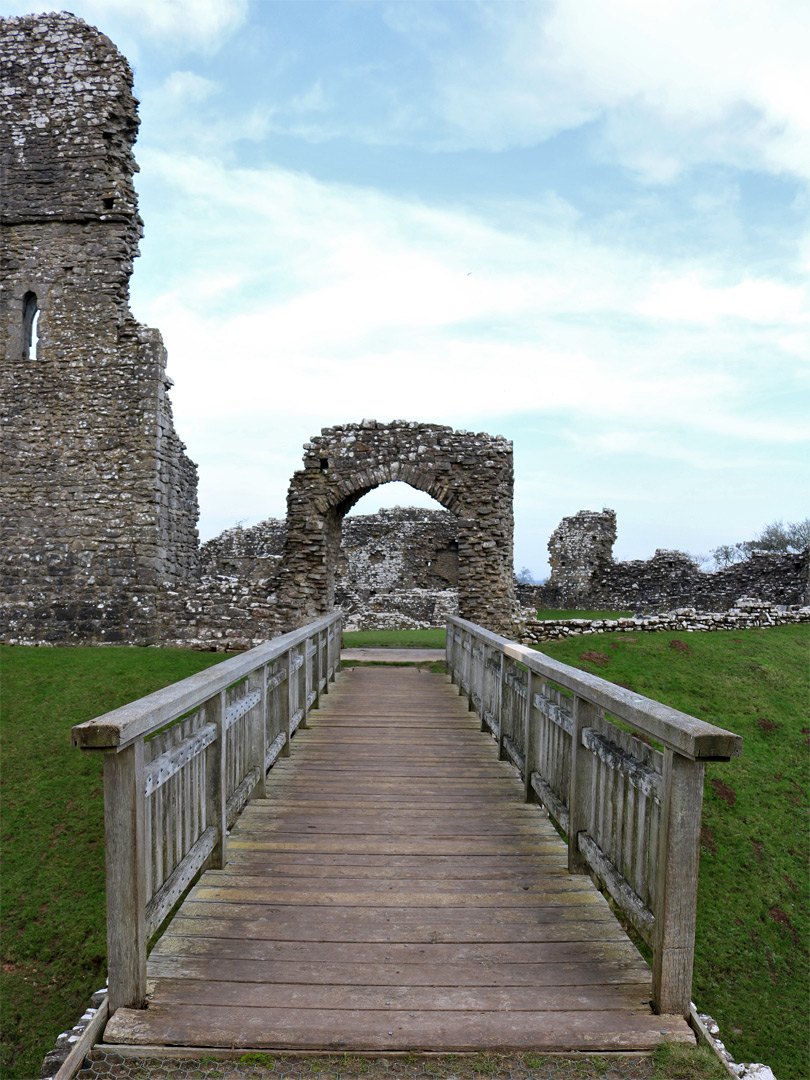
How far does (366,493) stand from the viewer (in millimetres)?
14672

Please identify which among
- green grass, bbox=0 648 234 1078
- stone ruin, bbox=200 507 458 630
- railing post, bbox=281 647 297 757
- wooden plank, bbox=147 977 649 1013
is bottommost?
green grass, bbox=0 648 234 1078

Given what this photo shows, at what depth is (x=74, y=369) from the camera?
1392 centimetres

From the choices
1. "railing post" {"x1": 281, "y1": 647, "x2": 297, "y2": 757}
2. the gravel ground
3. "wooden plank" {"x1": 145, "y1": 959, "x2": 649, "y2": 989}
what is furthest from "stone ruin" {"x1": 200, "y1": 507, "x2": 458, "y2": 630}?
the gravel ground

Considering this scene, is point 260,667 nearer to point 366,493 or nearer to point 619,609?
point 366,493

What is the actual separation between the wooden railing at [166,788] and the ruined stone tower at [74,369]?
977 cm

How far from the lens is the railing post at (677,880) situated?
2734 mm

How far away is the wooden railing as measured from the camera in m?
2.72

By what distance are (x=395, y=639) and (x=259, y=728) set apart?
11829 millimetres

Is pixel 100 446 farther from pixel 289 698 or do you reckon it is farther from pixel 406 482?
pixel 289 698

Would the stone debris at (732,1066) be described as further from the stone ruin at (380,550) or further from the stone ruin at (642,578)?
the stone ruin at (380,550)

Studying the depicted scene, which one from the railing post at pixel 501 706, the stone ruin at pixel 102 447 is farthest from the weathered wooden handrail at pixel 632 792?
the stone ruin at pixel 102 447

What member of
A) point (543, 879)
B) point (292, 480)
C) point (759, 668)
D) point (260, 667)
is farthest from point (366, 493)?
A: point (543, 879)

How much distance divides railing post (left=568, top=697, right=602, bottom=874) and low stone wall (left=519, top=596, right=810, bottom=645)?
9.97m

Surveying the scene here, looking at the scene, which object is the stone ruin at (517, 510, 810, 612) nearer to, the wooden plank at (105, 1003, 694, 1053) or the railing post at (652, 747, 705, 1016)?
the railing post at (652, 747, 705, 1016)
